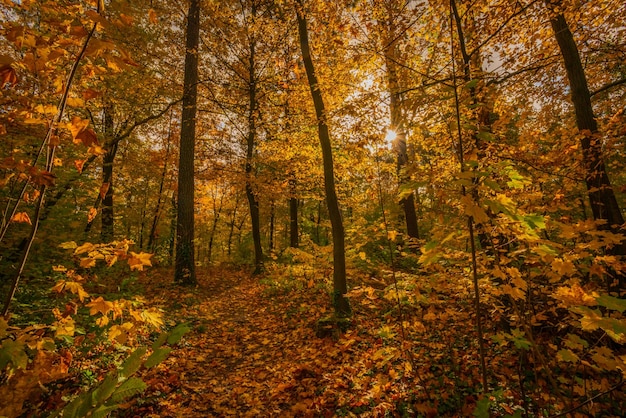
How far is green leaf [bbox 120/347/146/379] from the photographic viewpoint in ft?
3.27

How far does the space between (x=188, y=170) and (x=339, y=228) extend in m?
6.09

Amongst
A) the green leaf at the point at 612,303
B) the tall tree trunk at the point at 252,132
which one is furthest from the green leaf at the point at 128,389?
the tall tree trunk at the point at 252,132

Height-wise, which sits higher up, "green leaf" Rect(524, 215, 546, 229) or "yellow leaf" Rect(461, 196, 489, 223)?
"yellow leaf" Rect(461, 196, 489, 223)

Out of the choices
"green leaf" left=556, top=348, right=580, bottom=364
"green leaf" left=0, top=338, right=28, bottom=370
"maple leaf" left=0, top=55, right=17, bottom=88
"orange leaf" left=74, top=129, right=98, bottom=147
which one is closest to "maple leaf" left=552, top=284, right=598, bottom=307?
"green leaf" left=556, top=348, right=580, bottom=364

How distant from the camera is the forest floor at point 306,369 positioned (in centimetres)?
363

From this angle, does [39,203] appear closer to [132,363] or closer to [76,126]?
[76,126]

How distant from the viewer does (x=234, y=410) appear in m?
3.95

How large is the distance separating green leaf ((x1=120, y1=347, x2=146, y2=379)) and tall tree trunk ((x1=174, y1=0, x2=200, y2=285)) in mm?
8979

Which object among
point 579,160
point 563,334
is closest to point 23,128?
point 579,160

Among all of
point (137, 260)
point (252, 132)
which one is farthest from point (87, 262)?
point (252, 132)

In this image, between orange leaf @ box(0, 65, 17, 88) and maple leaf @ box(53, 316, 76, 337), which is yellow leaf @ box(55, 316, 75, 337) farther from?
orange leaf @ box(0, 65, 17, 88)

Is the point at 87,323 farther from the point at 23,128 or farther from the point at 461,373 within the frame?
the point at 461,373

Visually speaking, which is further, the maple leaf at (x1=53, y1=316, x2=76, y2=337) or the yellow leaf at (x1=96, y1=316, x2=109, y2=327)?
the yellow leaf at (x1=96, y1=316, x2=109, y2=327)

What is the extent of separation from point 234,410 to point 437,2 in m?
6.47
